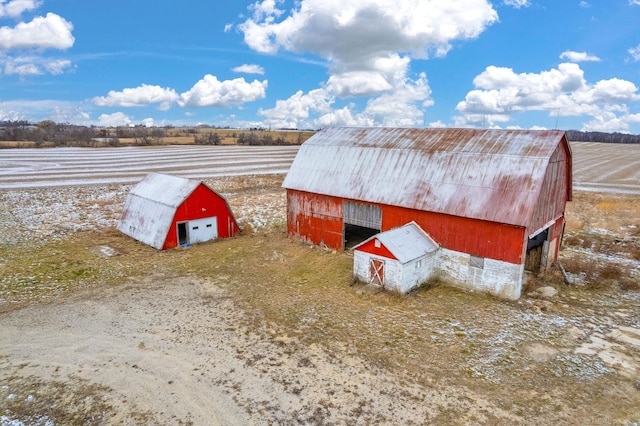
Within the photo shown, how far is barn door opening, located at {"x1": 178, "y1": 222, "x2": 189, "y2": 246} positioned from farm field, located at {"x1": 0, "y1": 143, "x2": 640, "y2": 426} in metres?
1.14

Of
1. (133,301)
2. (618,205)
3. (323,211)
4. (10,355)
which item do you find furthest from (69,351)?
(618,205)

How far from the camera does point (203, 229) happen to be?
83.0 feet

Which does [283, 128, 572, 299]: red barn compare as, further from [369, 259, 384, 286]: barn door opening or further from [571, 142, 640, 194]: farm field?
[571, 142, 640, 194]: farm field

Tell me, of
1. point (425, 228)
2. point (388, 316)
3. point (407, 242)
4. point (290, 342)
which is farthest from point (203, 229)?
point (388, 316)

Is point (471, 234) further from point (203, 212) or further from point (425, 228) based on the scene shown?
point (203, 212)

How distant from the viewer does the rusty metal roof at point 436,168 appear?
1719 centimetres

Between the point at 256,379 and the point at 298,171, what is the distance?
51.7 ft

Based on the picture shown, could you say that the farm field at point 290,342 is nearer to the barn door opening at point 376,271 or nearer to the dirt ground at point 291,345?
the dirt ground at point 291,345

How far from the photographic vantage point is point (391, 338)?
13.9m

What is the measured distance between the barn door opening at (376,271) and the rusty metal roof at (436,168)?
3.69 m

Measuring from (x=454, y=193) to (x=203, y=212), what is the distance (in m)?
15.2

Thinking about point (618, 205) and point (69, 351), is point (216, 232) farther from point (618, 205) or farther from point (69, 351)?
point (618, 205)

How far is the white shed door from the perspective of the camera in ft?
81.4

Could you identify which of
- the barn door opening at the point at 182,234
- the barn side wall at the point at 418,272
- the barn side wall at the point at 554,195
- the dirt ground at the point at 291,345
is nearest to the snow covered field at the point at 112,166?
the barn door opening at the point at 182,234
